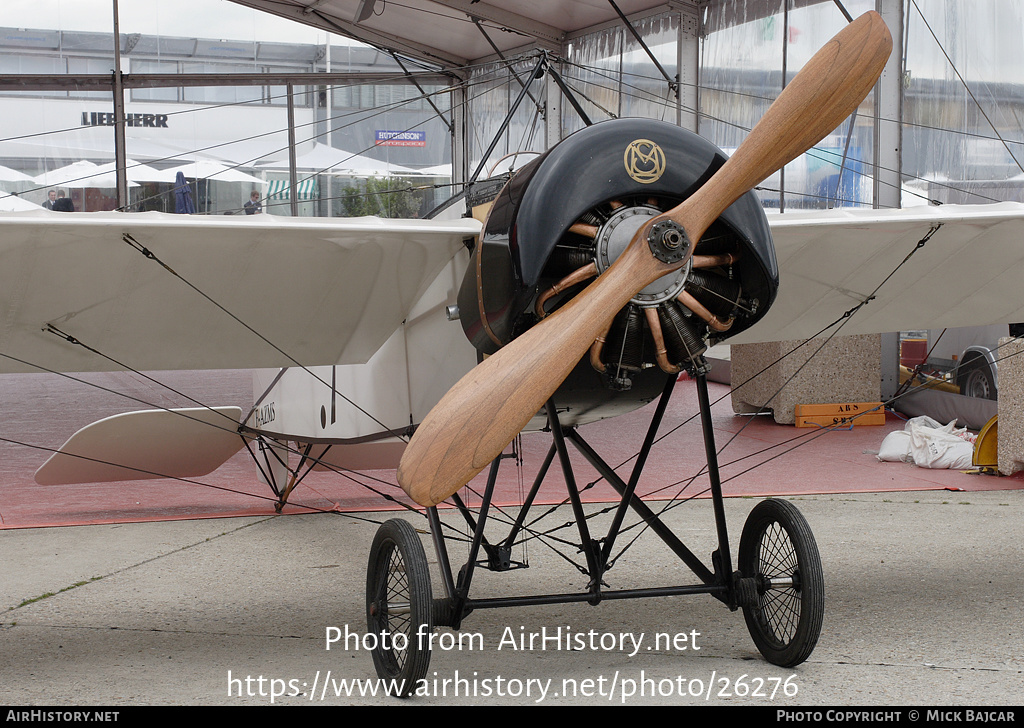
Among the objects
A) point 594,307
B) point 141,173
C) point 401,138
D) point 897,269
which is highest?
point 401,138

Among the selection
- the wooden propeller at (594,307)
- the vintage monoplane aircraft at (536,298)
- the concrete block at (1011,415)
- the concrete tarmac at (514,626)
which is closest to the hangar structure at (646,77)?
the vintage monoplane aircraft at (536,298)

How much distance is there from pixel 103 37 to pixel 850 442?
1543 centimetres

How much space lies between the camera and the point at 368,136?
20500 mm

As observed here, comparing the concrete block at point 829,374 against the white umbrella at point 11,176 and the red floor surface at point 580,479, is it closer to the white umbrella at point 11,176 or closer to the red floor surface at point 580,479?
the red floor surface at point 580,479

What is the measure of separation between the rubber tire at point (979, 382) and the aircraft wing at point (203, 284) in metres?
8.06

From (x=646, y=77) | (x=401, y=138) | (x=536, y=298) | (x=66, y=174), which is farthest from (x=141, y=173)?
(x=536, y=298)

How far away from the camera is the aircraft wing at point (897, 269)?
4.02 m

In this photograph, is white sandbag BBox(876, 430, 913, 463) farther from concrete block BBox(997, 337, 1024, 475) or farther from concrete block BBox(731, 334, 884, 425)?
concrete block BBox(731, 334, 884, 425)

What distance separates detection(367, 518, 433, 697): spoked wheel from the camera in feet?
10.9

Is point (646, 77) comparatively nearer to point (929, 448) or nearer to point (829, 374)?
point (829, 374)

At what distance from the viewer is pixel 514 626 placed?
14.3 ft

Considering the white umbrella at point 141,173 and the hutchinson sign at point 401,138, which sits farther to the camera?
the hutchinson sign at point 401,138

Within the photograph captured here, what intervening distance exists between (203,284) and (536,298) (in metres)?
1.51

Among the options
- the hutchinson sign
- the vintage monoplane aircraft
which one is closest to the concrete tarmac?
the vintage monoplane aircraft
